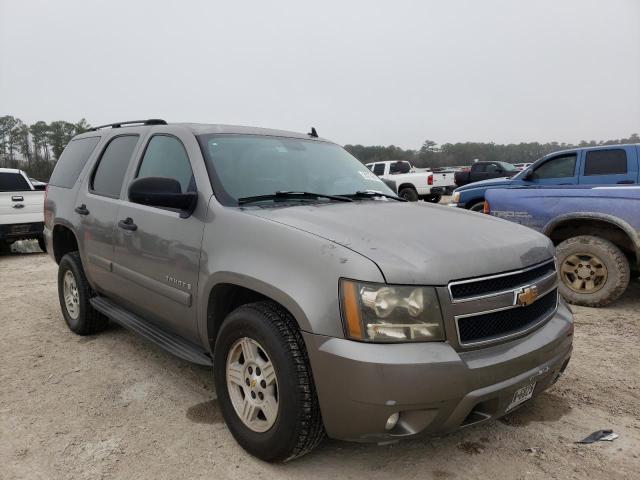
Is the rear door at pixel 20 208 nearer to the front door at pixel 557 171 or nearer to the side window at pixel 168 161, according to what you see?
the side window at pixel 168 161

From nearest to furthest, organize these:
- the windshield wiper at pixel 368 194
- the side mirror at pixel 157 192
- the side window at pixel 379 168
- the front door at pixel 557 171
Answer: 1. the side mirror at pixel 157 192
2. the windshield wiper at pixel 368 194
3. the front door at pixel 557 171
4. the side window at pixel 379 168

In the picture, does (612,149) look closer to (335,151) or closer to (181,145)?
(335,151)

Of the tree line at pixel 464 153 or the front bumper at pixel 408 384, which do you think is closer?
the front bumper at pixel 408 384

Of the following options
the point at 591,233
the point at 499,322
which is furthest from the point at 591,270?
the point at 499,322

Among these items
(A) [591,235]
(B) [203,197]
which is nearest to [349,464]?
(B) [203,197]

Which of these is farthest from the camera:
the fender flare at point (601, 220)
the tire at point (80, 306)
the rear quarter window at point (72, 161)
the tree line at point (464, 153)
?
the tree line at point (464, 153)

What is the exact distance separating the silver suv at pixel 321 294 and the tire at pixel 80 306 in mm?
939

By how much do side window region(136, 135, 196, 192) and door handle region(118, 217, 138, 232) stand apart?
371 mm

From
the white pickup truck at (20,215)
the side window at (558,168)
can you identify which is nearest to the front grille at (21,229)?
the white pickup truck at (20,215)

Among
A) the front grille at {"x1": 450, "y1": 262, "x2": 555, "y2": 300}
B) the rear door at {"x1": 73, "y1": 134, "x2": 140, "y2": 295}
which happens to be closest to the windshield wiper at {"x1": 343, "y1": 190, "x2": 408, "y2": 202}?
the front grille at {"x1": 450, "y1": 262, "x2": 555, "y2": 300}

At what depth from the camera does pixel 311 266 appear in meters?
2.15

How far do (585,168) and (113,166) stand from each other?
732cm

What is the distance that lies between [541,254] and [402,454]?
1.32 m

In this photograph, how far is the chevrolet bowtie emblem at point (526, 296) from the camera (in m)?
2.27
